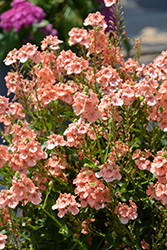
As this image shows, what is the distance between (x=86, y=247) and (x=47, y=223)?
18 cm

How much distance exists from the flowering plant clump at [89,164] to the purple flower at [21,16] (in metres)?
2.98

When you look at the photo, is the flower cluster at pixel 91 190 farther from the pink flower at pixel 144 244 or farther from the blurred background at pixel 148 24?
the blurred background at pixel 148 24

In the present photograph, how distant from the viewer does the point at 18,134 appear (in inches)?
51.4

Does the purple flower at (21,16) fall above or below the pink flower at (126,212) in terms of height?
above

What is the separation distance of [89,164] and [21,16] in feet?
11.9

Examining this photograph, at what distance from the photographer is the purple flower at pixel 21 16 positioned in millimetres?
4371

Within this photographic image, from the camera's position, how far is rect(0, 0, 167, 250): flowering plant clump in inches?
47.8

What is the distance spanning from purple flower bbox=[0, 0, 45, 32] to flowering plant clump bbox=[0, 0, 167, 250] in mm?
2982

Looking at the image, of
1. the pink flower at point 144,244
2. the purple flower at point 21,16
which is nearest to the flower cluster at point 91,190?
the pink flower at point 144,244

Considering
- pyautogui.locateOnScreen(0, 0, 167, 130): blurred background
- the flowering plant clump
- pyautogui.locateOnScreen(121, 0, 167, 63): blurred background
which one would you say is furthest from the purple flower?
the flowering plant clump

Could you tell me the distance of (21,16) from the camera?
452 cm

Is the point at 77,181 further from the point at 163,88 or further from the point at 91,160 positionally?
the point at 163,88

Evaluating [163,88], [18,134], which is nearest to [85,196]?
[18,134]

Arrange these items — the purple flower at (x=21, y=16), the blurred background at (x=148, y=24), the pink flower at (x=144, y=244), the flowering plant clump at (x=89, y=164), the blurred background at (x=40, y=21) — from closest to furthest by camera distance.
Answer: the flowering plant clump at (x=89, y=164)
the pink flower at (x=144, y=244)
the purple flower at (x=21, y=16)
the blurred background at (x=40, y=21)
the blurred background at (x=148, y=24)
